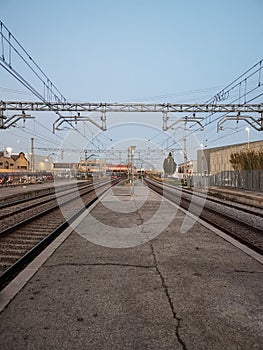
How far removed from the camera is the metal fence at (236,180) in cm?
3353

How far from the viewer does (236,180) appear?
131 ft

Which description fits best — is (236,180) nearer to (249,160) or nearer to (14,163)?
(249,160)

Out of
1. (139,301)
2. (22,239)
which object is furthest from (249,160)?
(139,301)

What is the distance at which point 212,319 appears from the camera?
12.2 feet

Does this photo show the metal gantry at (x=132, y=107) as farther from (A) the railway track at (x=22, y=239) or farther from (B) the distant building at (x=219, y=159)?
(B) the distant building at (x=219, y=159)

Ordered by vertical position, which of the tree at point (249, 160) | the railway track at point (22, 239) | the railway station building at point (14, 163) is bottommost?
the railway track at point (22, 239)

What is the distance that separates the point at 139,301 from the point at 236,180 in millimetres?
38165

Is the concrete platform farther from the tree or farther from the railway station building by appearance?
the railway station building

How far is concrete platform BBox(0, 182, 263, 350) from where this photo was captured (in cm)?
327

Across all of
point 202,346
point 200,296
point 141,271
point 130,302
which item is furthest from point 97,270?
point 202,346

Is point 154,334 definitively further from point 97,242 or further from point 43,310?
point 97,242

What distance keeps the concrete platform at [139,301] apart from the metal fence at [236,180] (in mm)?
27971

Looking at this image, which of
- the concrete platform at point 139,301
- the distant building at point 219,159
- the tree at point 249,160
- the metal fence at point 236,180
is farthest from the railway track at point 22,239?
the distant building at point 219,159

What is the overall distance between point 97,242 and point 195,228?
384 cm
